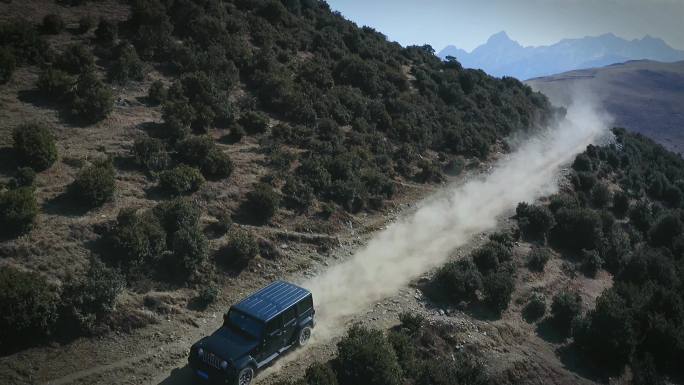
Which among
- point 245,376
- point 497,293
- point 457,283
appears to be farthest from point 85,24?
point 497,293

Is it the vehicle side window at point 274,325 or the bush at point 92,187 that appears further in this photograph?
the bush at point 92,187

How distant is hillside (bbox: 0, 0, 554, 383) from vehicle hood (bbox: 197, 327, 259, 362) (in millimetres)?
2475

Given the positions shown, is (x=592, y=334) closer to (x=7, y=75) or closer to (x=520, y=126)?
(x=7, y=75)

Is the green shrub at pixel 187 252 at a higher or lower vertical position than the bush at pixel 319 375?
higher

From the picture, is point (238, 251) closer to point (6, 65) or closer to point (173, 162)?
point (173, 162)

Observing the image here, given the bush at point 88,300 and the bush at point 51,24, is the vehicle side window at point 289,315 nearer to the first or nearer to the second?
the bush at point 88,300

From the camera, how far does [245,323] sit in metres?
13.9

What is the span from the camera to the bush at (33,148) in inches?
748

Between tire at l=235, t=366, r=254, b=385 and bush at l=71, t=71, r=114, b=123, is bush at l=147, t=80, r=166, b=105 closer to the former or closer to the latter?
bush at l=71, t=71, r=114, b=123

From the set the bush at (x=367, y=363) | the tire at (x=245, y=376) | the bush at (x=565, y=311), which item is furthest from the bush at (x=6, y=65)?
the bush at (x=565, y=311)

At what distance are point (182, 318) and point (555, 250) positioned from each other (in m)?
24.5

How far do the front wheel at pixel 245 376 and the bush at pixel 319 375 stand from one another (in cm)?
179

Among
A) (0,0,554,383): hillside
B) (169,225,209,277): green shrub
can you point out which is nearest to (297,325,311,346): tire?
(0,0,554,383): hillside

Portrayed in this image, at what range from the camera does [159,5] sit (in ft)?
121
